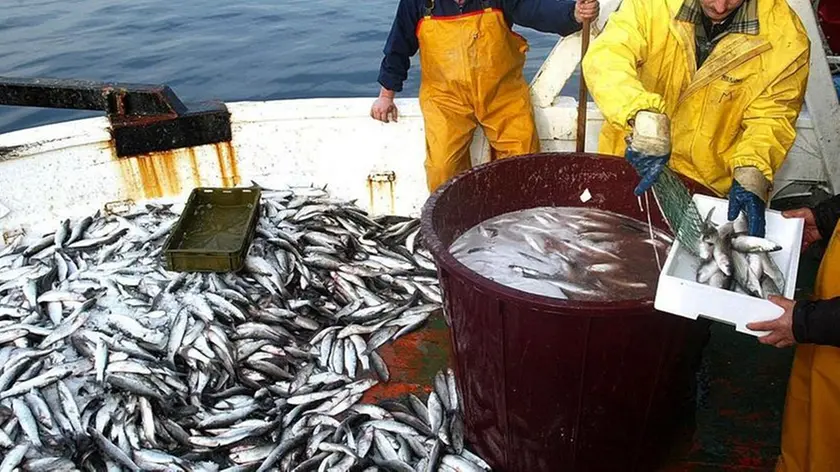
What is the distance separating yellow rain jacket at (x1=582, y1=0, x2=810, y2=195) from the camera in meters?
3.26

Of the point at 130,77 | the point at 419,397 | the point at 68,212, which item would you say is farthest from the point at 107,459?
the point at 130,77

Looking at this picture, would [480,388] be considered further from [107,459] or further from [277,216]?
[277,216]

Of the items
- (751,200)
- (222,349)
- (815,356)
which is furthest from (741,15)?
(222,349)

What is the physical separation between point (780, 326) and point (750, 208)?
679mm

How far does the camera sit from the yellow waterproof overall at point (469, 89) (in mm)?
4504

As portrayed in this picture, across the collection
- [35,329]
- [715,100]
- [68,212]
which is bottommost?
[35,329]

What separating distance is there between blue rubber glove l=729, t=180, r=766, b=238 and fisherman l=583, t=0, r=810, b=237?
0.13 metres

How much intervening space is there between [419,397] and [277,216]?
75.7 inches

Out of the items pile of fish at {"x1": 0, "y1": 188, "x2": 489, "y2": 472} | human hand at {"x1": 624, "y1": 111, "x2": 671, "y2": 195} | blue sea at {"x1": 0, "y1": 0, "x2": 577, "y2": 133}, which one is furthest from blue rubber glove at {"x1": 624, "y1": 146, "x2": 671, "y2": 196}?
blue sea at {"x1": 0, "y1": 0, "x2": 577, "y2": 133}

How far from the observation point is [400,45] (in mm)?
4895

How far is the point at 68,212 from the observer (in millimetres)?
5238

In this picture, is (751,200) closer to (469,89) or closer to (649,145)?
(649,145)

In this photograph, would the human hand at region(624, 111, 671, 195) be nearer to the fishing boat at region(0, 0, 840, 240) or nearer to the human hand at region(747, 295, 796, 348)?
the human hand at region(747, 295, 796, 348)

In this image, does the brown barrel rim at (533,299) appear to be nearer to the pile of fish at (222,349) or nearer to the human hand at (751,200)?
the human hand at (751,200)
